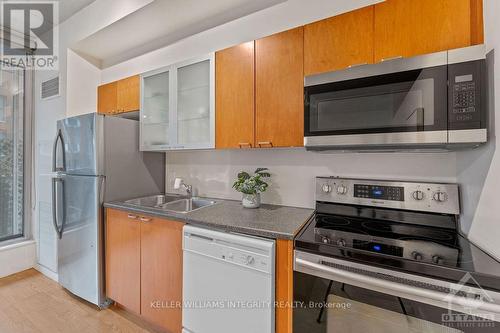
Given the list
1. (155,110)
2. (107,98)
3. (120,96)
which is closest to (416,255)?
(155,110)

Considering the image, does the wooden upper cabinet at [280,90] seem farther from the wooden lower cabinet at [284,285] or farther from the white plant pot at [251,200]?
the wooden lower cabinet at [284,285]

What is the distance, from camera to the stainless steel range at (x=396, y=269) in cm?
79

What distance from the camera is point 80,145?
6.56 feet

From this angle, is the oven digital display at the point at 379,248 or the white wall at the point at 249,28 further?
the white wall at the point at 249,28

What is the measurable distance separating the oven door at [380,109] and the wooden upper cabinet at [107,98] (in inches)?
82.0

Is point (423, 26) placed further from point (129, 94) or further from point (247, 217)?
point (129, 94)

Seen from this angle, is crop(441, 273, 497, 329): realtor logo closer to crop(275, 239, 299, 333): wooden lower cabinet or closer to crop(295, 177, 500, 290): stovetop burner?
crop(295, 177, 500, 290): stovetop burner

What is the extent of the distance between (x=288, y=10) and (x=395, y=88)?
1.11m

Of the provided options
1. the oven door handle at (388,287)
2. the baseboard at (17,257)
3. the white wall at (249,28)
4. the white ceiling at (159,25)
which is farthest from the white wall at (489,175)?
the baseboard at (17,257)

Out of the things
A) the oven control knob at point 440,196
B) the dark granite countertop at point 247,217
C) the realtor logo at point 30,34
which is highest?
the realtor logo at point 30,34

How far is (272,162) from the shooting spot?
6.12 ft

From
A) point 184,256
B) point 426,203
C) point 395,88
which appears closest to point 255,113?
point 395,88

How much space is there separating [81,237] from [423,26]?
112 inches

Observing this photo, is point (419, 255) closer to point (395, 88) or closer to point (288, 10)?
point (395, 88)
